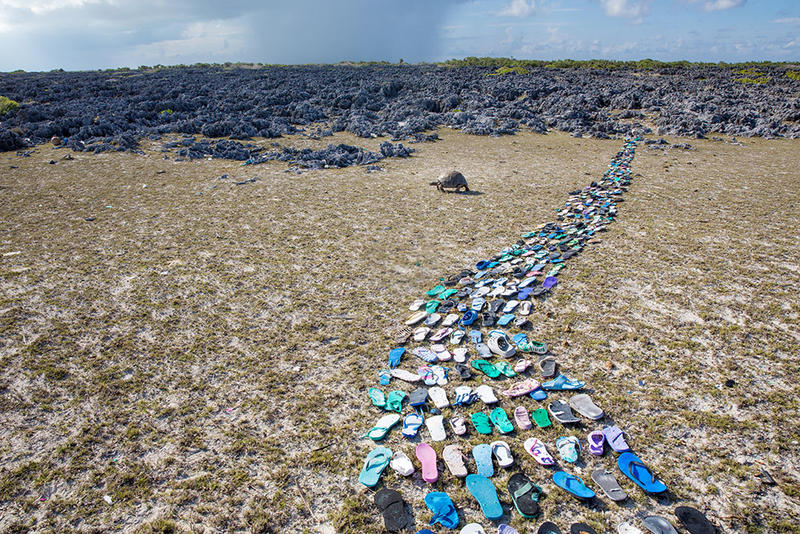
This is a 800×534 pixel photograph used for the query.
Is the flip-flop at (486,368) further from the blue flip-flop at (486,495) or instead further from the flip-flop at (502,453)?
the blue flip-flop at (486,495)

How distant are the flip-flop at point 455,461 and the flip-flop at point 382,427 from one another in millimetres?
502

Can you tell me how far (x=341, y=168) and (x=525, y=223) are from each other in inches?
252

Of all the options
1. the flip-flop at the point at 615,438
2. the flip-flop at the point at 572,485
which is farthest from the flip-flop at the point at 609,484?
the flip-flop at the point at 615,438

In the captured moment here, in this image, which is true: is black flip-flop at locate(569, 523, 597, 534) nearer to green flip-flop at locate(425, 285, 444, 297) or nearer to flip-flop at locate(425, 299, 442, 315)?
flip-flop at locate(425, 299, 442, 315)

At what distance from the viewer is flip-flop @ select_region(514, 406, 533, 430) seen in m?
A: 3.35

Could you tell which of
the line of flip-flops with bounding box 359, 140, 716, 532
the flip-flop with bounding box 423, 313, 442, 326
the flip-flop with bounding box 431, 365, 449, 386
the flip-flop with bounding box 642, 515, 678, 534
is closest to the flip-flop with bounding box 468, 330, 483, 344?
the line of flip-flops with bounding box 359, 140, 716, 532

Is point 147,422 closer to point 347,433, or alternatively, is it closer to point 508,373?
point 347,433

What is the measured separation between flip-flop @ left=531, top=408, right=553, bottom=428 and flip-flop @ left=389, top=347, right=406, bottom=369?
55.2 inches

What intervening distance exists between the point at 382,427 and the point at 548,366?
178 centimetres

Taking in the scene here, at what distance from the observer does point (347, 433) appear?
334 cm

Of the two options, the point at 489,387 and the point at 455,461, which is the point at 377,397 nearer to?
the point at 455,461

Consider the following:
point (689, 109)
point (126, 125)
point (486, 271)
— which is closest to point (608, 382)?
point (486, 271)

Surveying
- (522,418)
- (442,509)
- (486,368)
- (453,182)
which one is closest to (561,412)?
(522,418)

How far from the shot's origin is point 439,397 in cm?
366
